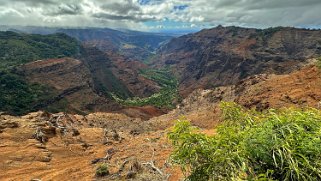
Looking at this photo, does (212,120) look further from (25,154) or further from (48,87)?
→ (48,87)

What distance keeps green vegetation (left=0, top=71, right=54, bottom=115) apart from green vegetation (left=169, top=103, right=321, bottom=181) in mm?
119963

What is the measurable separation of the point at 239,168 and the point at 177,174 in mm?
11852

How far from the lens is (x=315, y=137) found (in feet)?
23.1

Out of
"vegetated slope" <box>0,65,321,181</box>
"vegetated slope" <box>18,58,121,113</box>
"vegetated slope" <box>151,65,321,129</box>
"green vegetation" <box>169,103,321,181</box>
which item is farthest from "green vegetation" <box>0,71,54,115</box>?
"green vegetation" <box>169,103,321,181</box>

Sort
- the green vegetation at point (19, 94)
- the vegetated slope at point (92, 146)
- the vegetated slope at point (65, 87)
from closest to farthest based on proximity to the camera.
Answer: the vegetated slope at point (92, 146) < the green vegetation at point (19, 94) < the vegetated slope at point (65, 87)

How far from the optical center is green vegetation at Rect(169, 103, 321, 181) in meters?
7.00

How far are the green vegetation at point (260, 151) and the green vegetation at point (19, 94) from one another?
11996 centimetres

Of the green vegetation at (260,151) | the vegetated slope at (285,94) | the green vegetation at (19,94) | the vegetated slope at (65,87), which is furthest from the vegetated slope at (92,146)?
the vegetated slope at (65,87)

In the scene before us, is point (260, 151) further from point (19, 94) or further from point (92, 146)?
point (19, 94)

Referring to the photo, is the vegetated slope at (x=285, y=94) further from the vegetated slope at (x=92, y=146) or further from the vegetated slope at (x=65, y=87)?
the vegetated slope at (x=65, y=87)

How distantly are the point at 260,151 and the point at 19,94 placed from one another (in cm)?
13689

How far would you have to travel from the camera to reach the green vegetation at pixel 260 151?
275 inches

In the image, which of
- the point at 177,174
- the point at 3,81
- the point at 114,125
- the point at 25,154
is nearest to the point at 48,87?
the point at 3,81

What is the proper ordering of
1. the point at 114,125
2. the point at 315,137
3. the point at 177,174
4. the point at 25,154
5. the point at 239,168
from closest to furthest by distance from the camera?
the point at 315,137 < the point at 239,168 < the point at 177,174 < the point at 25,154 < the point at 114,125
